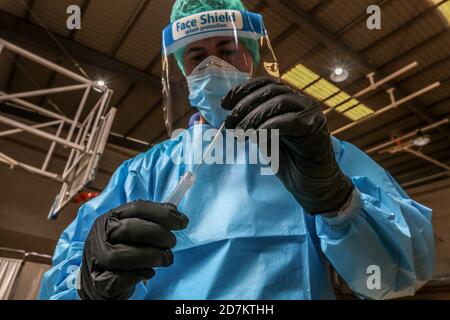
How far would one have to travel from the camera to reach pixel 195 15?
928 millimetres

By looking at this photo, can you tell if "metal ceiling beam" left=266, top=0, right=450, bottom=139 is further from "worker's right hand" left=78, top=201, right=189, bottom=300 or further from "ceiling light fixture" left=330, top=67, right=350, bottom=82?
"worker's right hand" left=78, top=201, right=189, bottom=300

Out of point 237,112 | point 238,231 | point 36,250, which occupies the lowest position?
point 238,231

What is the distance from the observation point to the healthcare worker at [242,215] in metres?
0.59

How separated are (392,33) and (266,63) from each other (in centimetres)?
313

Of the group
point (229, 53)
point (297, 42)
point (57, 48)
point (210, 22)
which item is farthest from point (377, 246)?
point (57, 48)

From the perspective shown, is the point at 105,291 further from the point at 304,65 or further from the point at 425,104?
the point at 425,104

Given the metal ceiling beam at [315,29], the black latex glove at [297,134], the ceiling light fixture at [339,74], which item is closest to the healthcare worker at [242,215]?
the black latex glove at [297,134]

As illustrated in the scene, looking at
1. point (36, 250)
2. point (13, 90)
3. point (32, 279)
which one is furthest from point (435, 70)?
point (36, 250)

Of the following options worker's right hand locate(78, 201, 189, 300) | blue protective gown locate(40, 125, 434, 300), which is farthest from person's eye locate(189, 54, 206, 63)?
worker's right hand locate(78, 201, 189, 300)

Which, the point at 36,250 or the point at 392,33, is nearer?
the point at 392,33

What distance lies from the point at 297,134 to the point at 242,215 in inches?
10.1

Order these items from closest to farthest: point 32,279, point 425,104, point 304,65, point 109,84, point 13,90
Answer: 1. point 32,279
2. point 304,65
3. point 109,84
4. point 13,90
5. point 425,104

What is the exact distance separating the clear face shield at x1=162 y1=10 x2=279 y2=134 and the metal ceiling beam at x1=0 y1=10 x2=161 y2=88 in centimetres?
301

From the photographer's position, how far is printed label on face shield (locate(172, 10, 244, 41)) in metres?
0.89
